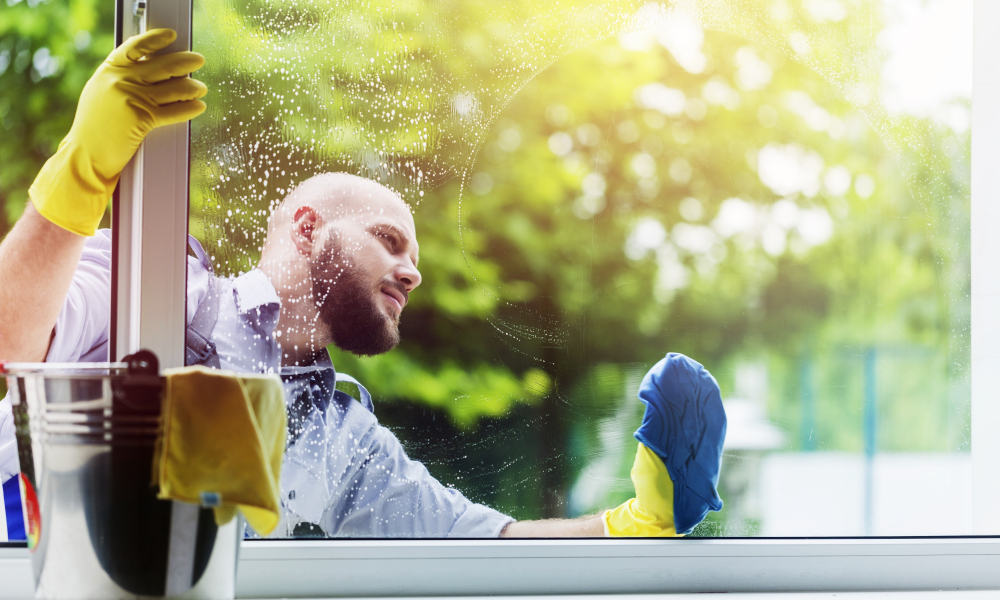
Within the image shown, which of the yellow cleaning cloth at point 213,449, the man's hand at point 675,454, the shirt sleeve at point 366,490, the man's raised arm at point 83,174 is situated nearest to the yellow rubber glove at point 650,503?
the man's hand at point 675,454

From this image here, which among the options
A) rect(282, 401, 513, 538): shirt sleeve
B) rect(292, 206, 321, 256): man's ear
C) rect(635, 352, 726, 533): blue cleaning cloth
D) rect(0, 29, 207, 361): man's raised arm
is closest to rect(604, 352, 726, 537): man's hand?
rect(635, 352, 726, 533): blue cleaning cloth

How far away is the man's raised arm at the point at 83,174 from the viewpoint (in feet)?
3.20

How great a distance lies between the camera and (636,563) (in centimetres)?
109

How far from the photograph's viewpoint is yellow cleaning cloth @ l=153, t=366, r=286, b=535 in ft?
2.43

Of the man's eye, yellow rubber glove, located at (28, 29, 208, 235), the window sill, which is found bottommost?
the window sill

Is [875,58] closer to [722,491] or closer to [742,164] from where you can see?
[742,164]

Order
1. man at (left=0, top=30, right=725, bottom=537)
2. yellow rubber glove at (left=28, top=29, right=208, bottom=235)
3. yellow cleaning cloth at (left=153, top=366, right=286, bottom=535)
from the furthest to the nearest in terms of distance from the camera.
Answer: man at (left=0, top=30, right=725, bottom=537), yellow rubber glove at (left=28, top=29, right=208, bottom=235), yellow cleaning cloth at (left=153, top=366, right=286, bottom=535)

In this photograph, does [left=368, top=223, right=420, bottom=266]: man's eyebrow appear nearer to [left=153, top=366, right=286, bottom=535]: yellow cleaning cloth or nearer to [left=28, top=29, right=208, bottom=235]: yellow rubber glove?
[left=28, top=29, right=208, bottom=235]: yellow rubber glove

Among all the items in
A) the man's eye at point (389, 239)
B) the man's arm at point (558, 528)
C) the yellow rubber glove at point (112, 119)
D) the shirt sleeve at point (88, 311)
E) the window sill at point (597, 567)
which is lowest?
the window sill at point (597, 567)

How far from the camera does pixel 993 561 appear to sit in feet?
3.79

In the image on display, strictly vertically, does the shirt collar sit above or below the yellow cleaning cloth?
above

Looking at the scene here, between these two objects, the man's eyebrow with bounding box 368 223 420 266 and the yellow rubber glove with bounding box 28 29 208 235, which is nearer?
the yellow rubber glove with bounding box 28 29 208 235

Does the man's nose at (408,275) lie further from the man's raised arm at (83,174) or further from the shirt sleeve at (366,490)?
the man's raised arm at (83,174)

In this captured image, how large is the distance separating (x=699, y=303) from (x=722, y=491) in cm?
28
